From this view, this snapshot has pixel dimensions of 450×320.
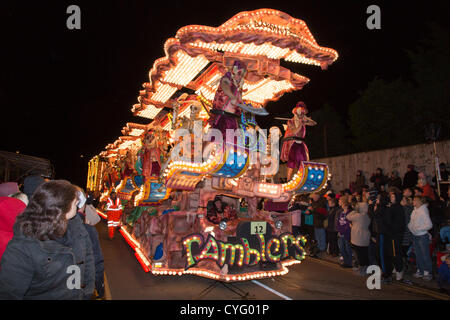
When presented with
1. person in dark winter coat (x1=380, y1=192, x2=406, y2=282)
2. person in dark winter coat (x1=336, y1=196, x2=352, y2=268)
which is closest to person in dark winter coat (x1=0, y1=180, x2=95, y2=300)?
person in dark winter coat (x1=380, y1=192, x2=406, y2=282)

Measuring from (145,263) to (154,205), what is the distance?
5.93ft

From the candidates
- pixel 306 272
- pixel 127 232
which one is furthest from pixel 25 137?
pixel 306 272

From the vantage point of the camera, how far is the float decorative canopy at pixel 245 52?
174 inches

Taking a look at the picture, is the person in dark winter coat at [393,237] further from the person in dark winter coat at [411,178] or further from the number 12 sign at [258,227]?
the person in dark winter coat at [411,178]

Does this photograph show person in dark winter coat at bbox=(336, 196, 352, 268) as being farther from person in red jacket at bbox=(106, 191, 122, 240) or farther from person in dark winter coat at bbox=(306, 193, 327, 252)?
person in red jacket at bbox=(106, 191, 122, 240)

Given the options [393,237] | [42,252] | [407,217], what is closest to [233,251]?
[42,252]

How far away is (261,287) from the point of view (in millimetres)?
5605

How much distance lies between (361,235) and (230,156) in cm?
468

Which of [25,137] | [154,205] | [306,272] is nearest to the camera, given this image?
[306,272]

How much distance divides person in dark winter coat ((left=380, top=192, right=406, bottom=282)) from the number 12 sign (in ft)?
10.0

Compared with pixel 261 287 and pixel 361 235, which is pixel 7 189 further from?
pixel 361 235

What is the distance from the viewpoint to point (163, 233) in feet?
20.5

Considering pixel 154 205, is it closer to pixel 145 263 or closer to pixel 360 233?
pixel 145 263

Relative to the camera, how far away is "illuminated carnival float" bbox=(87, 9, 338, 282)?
4590 mm
